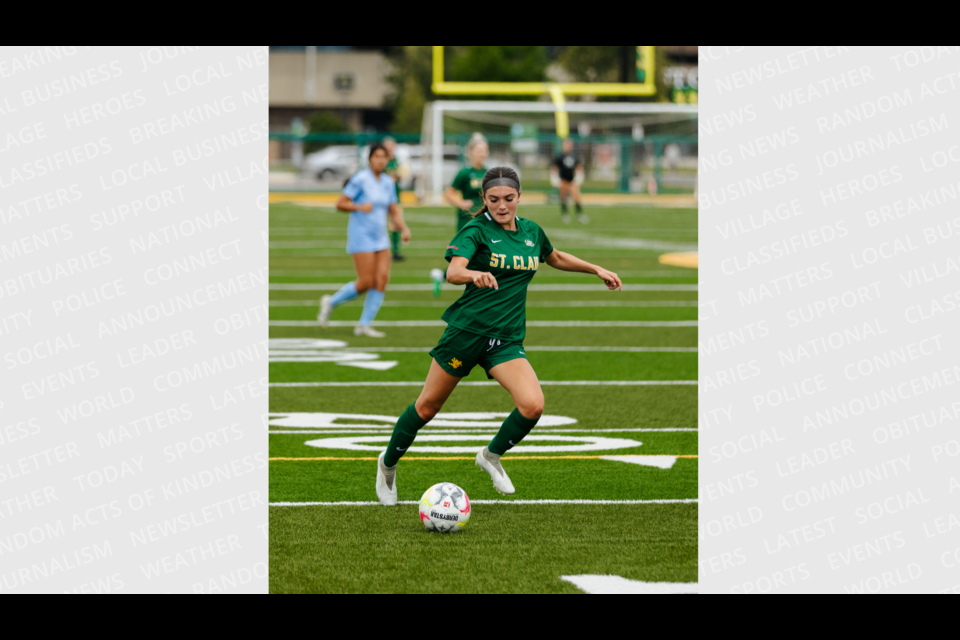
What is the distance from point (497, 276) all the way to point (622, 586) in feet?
6.05

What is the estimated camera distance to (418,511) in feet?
21.5

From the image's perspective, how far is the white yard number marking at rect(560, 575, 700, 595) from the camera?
16.8 feet

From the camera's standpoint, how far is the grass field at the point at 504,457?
18.2 feet


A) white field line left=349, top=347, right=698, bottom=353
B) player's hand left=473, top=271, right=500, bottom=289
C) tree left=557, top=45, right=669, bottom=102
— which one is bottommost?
white field line left=349, top=347, right=698, bottom=353

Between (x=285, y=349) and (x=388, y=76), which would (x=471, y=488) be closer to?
(x=285, y=349)

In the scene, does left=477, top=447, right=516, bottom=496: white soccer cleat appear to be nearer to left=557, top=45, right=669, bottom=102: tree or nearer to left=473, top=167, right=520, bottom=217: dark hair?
left=473, top=167, right=520, bottom=217: dark hair

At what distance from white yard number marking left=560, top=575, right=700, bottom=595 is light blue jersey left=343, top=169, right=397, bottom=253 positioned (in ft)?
26.4

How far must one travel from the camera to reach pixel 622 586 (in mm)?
5215

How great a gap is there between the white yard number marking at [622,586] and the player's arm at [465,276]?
141cm

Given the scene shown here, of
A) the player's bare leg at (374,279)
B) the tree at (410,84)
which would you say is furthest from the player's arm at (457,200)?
the tree at (410,84)

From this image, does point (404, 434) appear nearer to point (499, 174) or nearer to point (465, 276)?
point (465, 276)

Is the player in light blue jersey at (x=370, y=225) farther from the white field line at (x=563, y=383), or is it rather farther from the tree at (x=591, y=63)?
the tree at (x=591, y=63)

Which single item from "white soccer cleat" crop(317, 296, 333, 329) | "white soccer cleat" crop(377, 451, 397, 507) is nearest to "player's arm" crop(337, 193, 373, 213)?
"white soccer cleat" crop(317, 296, 333, 329)

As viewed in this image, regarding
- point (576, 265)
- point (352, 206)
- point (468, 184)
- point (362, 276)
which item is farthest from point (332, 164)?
point (576, 265)
